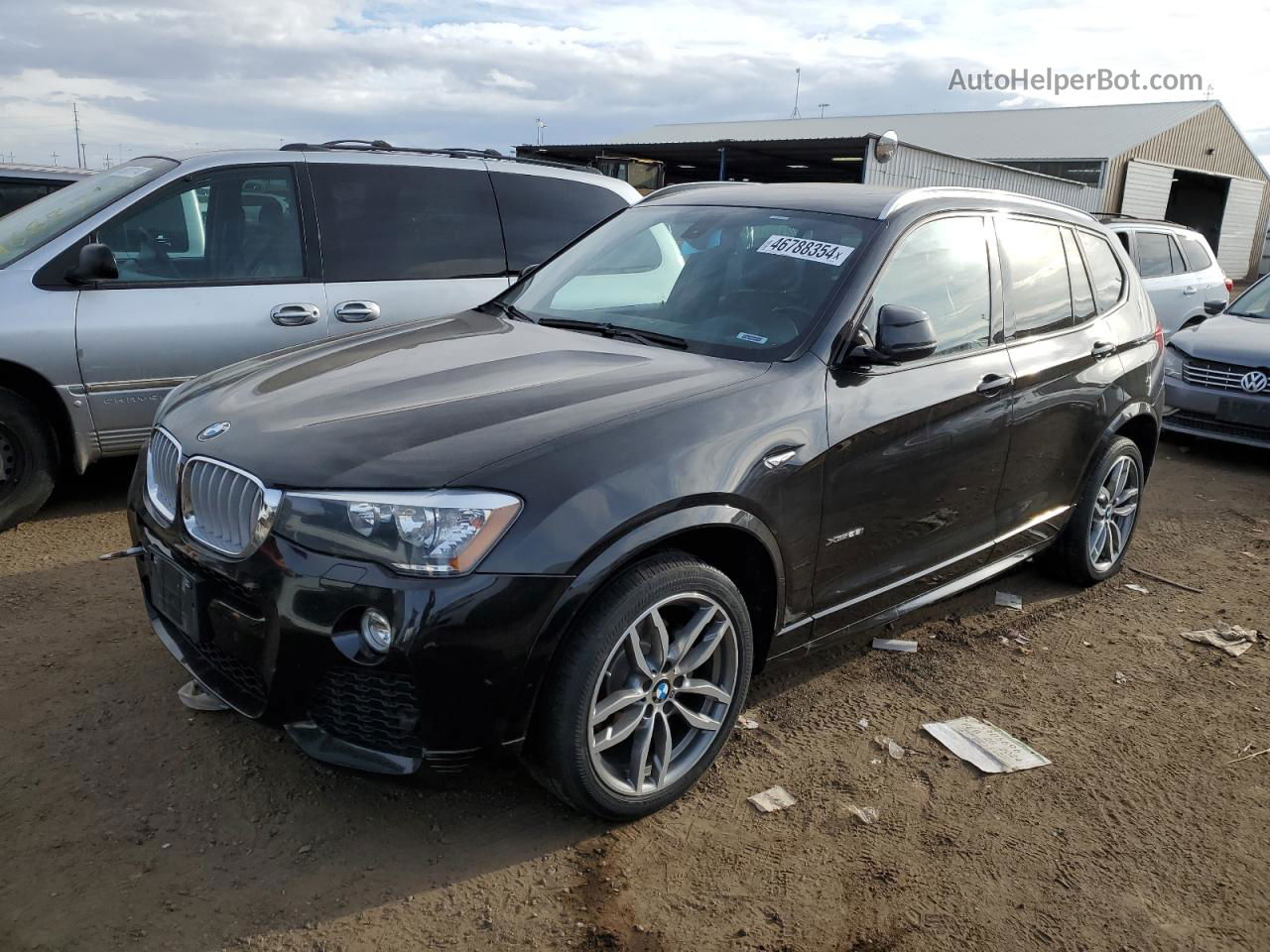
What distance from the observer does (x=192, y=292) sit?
5.08 m

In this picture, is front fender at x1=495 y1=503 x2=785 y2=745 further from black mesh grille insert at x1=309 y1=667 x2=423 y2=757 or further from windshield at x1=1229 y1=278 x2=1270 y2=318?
windshield at x1=1229 y1=278 x2=1270 y2=318

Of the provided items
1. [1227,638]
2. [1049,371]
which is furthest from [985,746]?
[1227,638]

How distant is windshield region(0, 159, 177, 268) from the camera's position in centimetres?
491

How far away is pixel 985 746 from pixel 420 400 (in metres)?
2.25

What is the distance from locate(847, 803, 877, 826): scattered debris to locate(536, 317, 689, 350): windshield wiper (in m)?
1.56

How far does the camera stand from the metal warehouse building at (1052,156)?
2594 centimetres

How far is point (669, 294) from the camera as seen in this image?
3678 mm

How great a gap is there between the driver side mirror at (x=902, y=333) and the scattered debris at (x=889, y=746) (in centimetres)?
131

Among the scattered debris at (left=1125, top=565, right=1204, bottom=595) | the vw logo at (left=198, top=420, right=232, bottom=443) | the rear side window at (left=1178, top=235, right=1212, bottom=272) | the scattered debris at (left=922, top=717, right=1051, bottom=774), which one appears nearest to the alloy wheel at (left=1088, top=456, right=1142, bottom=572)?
the scattered debris at (left=1125, top=565, right=1204, bottom=595)

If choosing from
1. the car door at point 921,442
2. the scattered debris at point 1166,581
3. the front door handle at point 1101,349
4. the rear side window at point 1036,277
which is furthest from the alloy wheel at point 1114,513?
the car door at point 921,442

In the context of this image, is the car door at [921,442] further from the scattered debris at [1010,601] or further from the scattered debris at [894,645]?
the scattered debris at [1010,601]

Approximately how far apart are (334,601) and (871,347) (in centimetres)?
186

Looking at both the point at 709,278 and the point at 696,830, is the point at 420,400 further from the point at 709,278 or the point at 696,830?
the point at 696,830

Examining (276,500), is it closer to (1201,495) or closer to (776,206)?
(776,206)
